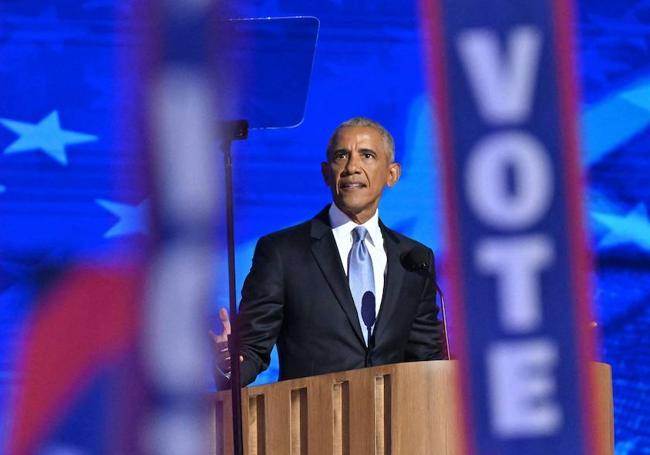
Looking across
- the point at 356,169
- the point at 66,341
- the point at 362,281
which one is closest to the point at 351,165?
the point at 356,169

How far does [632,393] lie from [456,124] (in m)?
1.07

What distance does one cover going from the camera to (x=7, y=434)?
9.85 feet

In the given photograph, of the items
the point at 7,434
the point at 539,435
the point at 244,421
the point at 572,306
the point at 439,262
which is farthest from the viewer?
the point at 439,262

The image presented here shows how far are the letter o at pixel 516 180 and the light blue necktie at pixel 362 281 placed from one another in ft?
0.92

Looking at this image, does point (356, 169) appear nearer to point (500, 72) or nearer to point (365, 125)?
point (365, 125)

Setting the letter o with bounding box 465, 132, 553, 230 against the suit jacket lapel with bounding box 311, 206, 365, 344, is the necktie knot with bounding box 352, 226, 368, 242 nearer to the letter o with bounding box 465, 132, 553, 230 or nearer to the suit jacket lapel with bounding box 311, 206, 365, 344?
the suit jacket lapel with bounding box 311, 206, 365, 344

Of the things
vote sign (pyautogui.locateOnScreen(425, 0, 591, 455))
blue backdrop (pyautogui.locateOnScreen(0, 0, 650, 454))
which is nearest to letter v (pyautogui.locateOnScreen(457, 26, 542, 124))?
vote sign (pyautogui.locateOnScreen(425, 0, 591, 455))

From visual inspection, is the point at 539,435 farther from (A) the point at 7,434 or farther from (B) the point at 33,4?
(B) the point at 33,4

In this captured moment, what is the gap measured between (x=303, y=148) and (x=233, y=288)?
1.36 metres

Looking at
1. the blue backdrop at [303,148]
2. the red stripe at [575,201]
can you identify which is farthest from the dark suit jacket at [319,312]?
the blue backdrop at [303,148]

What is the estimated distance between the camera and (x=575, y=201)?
10.6ft

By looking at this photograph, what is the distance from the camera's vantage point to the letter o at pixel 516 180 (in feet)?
8.37

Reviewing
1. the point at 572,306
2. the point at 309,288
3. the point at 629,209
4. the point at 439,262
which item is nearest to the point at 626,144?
the point at 629,209

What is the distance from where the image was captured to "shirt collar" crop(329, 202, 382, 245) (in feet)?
8.41
